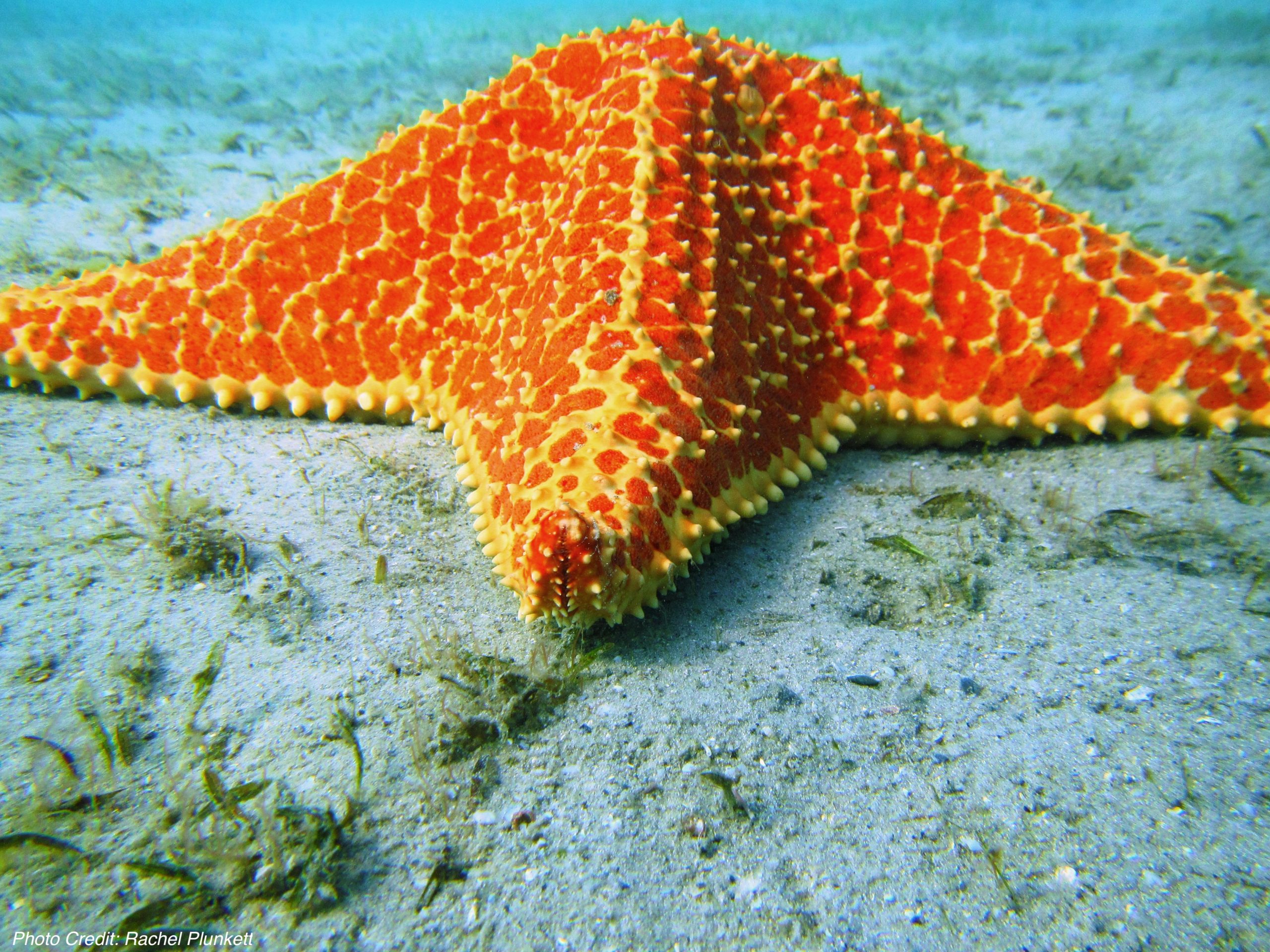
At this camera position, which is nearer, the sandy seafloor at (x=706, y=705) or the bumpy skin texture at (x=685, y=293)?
the sandy seafloor at (x=706, y=705)

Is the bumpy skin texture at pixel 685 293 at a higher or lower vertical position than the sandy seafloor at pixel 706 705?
higher

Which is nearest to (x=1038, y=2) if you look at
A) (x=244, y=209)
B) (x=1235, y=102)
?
Answer: (x=1235, y=102)

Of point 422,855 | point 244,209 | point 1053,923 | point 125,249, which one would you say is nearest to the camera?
point 1053,923

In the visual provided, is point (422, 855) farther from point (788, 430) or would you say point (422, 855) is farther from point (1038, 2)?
point (1038, 2)

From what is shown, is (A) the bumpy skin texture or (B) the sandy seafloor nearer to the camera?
(B) the sandy seafloor
